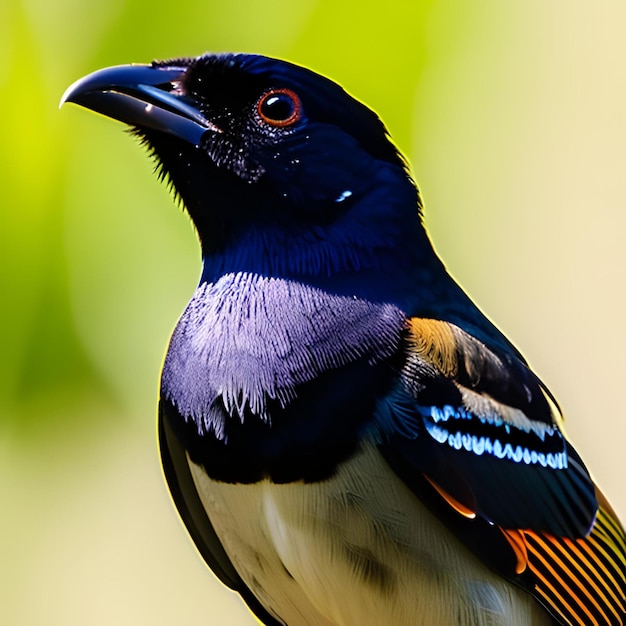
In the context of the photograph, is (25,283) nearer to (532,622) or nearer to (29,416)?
(29,416)

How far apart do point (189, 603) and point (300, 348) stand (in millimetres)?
894

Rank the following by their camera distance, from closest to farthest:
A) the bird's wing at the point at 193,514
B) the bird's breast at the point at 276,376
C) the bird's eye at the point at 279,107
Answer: the bird's breast at the point at 276,376
the bird's eye at the point at 279,107
the bird's wing at the point at 193,514

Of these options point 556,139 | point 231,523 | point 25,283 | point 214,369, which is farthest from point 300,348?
point 556,139

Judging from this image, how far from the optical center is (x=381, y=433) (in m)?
1.45

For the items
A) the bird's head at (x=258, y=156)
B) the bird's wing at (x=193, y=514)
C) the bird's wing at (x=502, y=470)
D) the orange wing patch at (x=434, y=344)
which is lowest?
the bird's wing at (x=193, y=514)

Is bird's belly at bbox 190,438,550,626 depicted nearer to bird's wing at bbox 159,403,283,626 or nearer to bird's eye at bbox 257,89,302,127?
bird's wing at bbox 159,403,283,626

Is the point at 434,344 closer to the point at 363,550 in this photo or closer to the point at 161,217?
the point at 363,550

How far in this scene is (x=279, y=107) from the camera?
1567 millimetres

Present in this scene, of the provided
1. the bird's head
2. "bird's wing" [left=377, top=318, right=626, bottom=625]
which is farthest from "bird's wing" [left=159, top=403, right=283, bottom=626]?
"bird's wing" [left=377, top=318, right=626, bottom=625]

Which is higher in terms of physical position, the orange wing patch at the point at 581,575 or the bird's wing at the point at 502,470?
the bird's wing at the point at 502,470

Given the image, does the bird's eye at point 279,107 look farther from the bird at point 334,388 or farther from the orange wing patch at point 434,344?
the orange wing patch at point 434,344

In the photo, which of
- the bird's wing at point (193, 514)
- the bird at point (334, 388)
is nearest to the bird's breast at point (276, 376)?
the bird at point (334, 388)

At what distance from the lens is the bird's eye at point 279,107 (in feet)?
5.12

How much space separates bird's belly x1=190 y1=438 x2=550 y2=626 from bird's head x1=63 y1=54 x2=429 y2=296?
0.32 metres
